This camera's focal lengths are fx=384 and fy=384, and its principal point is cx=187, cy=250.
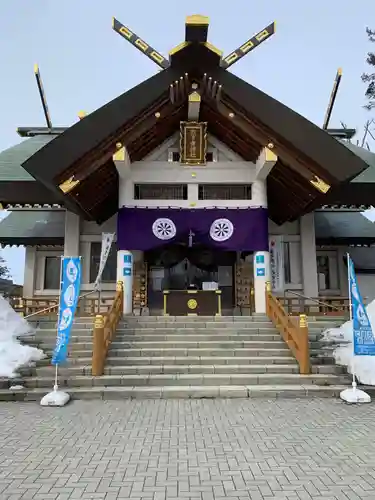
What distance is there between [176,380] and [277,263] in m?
6.27

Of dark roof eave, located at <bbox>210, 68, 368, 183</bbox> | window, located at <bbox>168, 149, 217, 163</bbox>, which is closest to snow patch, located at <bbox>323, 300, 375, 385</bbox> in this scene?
dark roof eave, located at <bbox>210, 68, 368, 183</bbox>

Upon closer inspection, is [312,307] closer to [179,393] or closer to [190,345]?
[190,345]

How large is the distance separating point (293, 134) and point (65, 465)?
28.3 feet

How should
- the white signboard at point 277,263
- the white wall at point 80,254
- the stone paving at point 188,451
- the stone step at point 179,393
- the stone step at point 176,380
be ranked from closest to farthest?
the stone paving at point 188,451, the stone step at point 179,393, the stone step at point 176,380, the white signboard at point 277,263, the white wall at point 80,254

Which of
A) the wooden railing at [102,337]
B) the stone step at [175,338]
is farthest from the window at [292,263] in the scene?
the wooden railing at [102,337]

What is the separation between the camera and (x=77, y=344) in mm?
8531

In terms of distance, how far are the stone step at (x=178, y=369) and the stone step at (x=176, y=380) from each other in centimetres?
15

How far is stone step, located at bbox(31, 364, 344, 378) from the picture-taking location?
24.3ft

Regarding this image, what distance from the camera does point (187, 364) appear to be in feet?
25.8

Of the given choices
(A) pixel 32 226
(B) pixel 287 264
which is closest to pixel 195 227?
(B) pixel 287 264

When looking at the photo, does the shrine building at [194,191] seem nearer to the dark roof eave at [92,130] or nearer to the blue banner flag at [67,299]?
the dark roof eave at [92,130]

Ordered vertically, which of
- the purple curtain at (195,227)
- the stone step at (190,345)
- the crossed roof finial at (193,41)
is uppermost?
the crossed roof finial at (193,41)

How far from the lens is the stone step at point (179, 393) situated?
21.9 feet

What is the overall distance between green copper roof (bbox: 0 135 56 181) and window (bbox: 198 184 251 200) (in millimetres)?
5163
